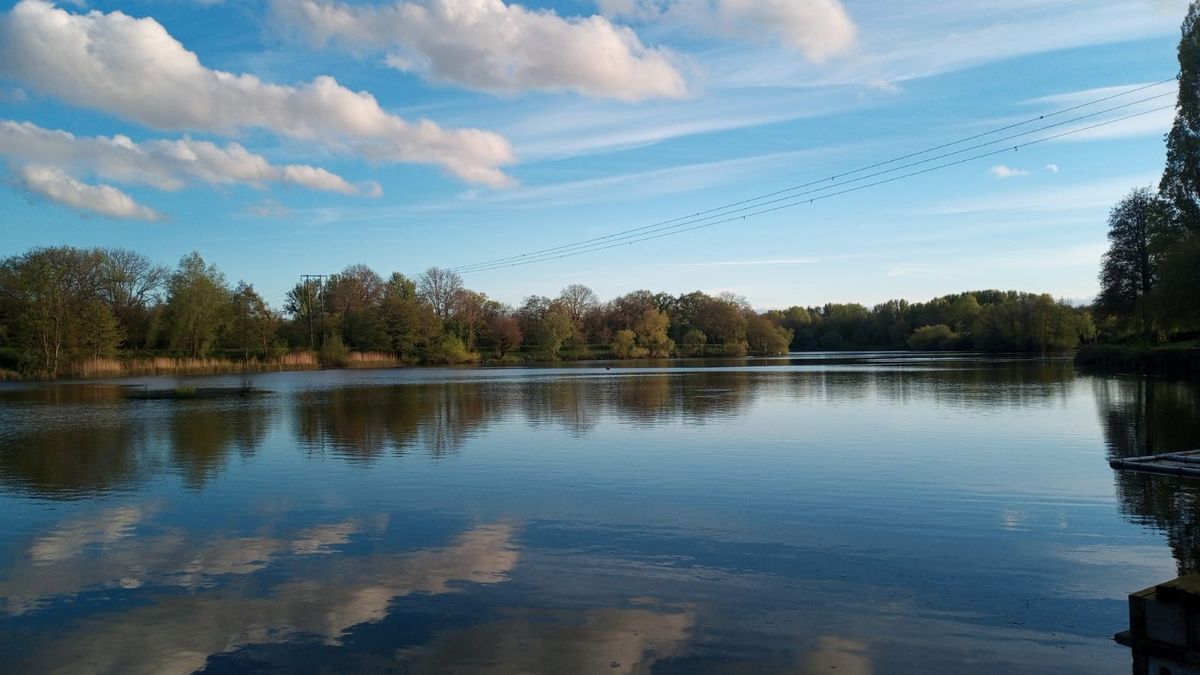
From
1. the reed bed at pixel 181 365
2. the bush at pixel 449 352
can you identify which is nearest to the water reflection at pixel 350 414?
the reed bed at pixel 181 365

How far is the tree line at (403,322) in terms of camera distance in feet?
162

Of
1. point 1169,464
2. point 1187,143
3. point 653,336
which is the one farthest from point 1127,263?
point 653,336

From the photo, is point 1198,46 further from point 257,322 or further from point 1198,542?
point 257,322

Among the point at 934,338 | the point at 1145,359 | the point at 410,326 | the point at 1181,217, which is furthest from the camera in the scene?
the point at 934,338

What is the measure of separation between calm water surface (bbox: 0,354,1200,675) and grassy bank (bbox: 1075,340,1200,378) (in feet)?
76.2

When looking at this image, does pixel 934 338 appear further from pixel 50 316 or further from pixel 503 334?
pixel 50 316

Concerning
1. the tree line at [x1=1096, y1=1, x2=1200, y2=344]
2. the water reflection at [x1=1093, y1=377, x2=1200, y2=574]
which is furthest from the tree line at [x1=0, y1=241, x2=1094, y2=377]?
the water reflection at [x1=1093, y1=377, x2=1200, y2=574]

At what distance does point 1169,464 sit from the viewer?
6.67 m

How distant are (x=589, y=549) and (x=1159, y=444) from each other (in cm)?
1243

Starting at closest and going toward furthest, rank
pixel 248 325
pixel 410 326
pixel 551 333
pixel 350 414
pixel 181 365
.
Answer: pixel 350 414, pixel 181 365, pixel 248 325, pixel 410 326, pixel 551 333

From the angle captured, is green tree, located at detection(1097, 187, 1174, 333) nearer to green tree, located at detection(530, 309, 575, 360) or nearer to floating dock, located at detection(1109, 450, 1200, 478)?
floating dock, located at detection(1109, 450, 1200, 478)

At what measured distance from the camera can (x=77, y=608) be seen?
21.9ft

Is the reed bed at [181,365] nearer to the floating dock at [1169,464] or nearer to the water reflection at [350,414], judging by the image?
the water reflection at [350,414]

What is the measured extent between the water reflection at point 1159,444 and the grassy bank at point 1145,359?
709 centimetres
